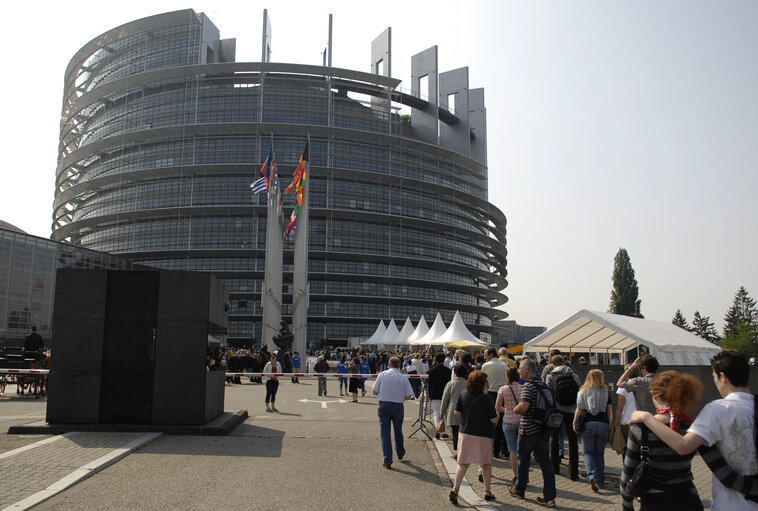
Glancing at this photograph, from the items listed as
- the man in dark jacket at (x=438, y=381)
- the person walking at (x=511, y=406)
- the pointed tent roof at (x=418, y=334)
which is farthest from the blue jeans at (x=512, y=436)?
the pointed tent roof at (x=418, y=334)

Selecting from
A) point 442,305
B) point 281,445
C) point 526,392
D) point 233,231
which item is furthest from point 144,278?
point 442,305

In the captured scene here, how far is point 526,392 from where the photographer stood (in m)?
8.48

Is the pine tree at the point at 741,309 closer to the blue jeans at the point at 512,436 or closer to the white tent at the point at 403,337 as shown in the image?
the white tent at the point at 403,337

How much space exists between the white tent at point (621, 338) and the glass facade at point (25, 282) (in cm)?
4230

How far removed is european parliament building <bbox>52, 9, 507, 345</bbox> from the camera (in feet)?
241

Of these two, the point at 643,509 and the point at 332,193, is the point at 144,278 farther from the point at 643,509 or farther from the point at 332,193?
the point at 332,193

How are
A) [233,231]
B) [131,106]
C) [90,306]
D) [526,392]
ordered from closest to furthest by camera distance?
1. [526,392]
2. [90,306]
3. [233,231]
4. [131,106]

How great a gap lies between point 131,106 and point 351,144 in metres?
28.9

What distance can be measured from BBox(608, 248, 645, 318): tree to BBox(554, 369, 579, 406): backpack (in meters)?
81.5

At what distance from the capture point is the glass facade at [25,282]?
155 ft

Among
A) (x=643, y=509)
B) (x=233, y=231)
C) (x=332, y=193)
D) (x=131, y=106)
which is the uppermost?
(x=131, y=106)

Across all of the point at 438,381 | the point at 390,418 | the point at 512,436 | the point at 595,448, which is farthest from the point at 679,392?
the point at 438,381

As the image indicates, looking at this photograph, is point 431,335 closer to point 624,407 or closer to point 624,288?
point 624,407

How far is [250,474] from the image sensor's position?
8.67 m
